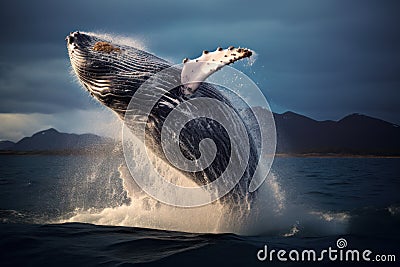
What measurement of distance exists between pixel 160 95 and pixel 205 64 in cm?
115

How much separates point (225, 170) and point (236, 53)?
2534mm

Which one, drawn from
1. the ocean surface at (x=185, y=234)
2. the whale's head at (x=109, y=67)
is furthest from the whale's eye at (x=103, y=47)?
the ocean surface at (x=185, y=234)

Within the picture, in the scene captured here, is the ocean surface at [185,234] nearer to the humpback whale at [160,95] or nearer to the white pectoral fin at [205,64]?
the humpback whale at [160,95]

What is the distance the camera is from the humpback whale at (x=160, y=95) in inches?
311

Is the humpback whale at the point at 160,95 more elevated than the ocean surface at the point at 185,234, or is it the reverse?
the humpback whale at the point at 160,95

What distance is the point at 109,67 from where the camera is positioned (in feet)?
26.2

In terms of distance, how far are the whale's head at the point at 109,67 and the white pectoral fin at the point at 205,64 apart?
2.55 feet

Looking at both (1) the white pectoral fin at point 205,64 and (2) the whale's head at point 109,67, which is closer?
(1) the white pectoral fin at point 205,64

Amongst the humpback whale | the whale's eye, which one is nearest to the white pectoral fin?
the humpback whale

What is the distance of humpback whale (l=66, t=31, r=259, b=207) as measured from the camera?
26.0 ft

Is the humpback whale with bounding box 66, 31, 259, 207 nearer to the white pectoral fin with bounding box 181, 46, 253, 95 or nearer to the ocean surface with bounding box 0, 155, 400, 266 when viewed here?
the white pectoral fin with bounding box 181, 46, 253, 95

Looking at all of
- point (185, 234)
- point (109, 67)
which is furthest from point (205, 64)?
point (185, 234)

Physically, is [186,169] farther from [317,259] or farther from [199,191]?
[317,259]

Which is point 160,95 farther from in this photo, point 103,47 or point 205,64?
point 103,47
